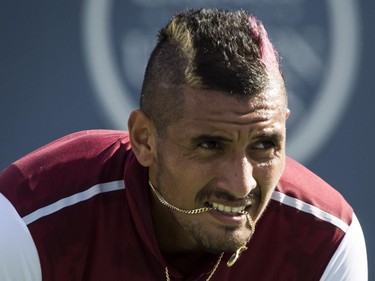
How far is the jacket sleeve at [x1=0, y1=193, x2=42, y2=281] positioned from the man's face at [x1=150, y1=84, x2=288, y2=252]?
31 centimetres

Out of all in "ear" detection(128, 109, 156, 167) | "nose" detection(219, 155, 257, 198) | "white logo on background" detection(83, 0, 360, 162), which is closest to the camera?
"nose" detection(219, 155, 257, 198)

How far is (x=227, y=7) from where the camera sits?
10.5 ft

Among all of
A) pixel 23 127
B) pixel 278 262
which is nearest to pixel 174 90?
pixel 278 262

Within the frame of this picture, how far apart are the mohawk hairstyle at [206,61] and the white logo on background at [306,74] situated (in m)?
1.15

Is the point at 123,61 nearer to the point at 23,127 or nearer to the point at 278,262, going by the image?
the point at 23,127

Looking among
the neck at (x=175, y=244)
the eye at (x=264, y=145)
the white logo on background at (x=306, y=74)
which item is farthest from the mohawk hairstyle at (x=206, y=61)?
the white logo on background at (x=306, y=74)

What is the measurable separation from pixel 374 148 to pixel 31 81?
3.61 feet

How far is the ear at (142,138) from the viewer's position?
2.14m

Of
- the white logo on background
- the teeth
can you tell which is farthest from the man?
the white logo on background

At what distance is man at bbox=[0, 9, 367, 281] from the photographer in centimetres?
201

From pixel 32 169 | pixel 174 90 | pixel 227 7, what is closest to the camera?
pixel 174 90

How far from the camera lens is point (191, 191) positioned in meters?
2.05

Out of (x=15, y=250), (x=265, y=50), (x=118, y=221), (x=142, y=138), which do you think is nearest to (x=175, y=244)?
(x=118, y=221)

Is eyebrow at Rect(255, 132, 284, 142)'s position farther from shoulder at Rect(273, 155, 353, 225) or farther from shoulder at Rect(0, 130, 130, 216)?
shoulder at Rect(0, 130, 130, 216)
